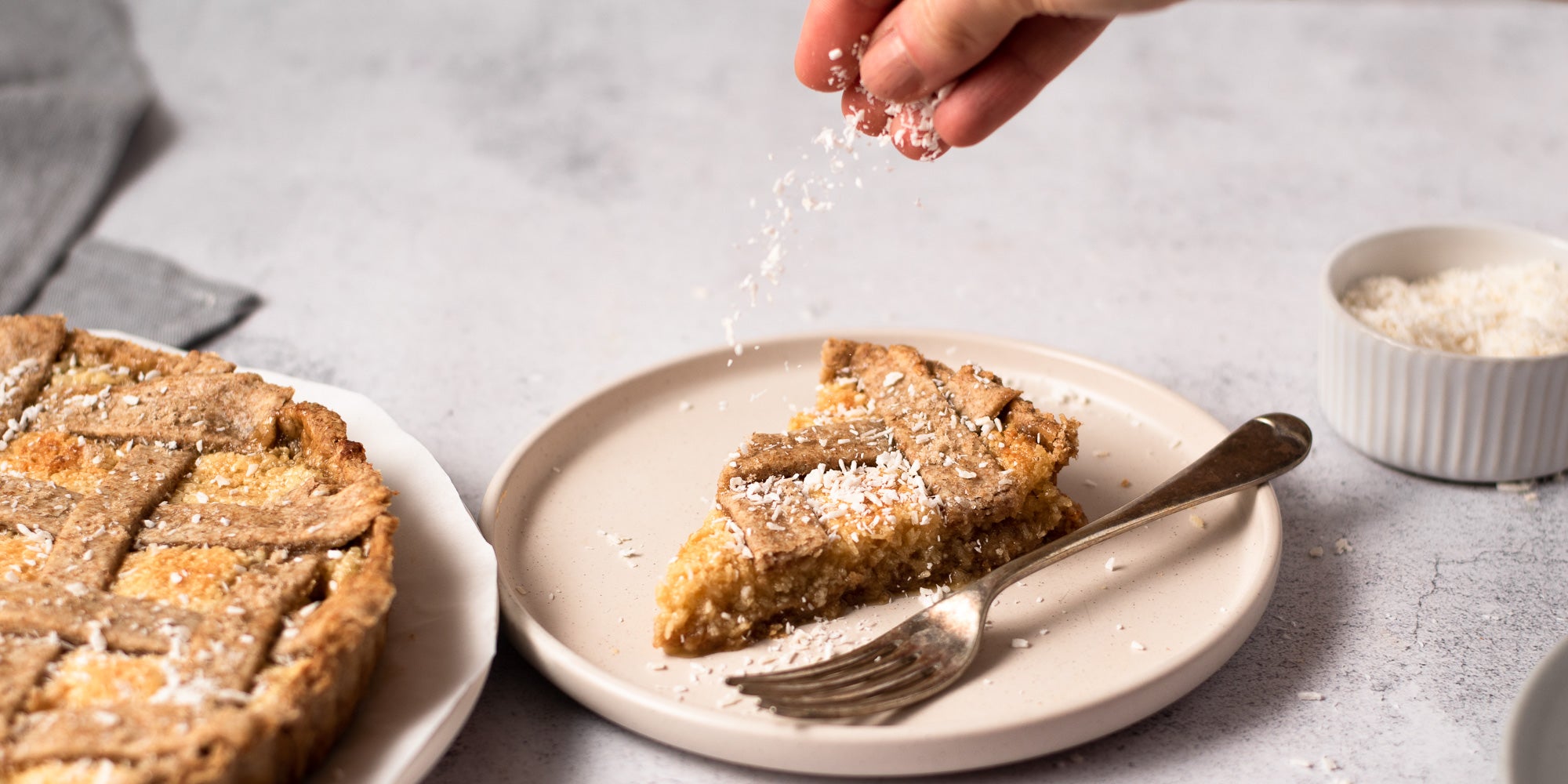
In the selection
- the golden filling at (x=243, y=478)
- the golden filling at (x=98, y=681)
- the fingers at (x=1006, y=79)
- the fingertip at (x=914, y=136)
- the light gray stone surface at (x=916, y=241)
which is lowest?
the light gray stone surface at (x=916, y=241)

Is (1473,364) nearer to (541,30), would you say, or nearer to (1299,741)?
(1299,741)

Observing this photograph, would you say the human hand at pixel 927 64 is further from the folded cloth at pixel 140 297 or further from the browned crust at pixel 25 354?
the folded cloth at pixel 140 297

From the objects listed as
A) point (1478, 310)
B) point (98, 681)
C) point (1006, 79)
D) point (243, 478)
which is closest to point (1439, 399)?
point (1478, 310)

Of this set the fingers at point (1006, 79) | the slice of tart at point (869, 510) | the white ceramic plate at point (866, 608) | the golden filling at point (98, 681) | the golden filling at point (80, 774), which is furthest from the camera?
the fingers at point (1006, 79)

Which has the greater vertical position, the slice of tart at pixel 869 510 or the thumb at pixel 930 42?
the thumb at pixel 930 42

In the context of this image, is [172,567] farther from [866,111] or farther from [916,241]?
[916,241]

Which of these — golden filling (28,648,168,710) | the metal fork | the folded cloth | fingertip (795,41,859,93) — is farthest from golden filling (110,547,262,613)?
the folded cloth

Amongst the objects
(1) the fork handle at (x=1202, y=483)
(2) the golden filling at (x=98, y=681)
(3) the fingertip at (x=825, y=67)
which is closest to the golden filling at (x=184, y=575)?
(2) the golden filling at (x=98, y=681)

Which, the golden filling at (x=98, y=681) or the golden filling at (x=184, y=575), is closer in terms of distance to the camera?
the golden filling at (x=98, y=681)
